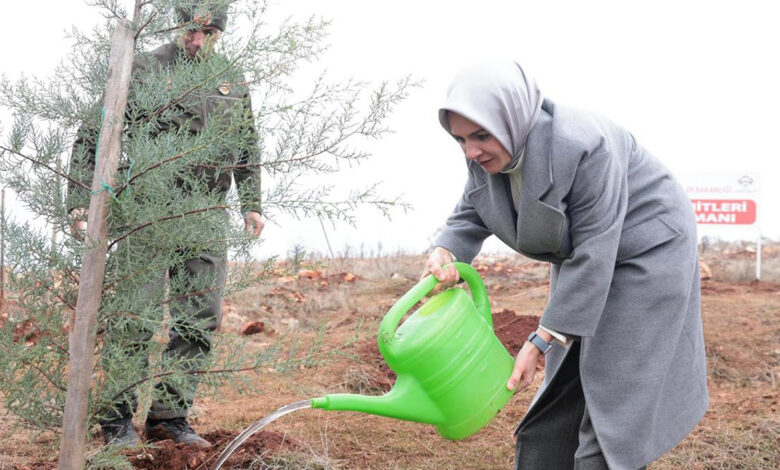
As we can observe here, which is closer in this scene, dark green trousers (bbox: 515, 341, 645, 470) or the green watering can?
the green watering can

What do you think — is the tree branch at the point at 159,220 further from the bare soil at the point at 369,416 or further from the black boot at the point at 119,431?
the black boot at the point at 119,431

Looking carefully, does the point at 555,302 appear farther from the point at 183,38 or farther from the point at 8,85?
the point at 8,85

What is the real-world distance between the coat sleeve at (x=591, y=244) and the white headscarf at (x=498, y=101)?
0.79 feet

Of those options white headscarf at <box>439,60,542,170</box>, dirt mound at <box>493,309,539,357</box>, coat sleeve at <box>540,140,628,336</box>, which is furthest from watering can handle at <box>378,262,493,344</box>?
dirt mound at <box>493,309,539,357</box>

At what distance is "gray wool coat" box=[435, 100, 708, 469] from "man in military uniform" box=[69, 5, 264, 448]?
98 centimetres

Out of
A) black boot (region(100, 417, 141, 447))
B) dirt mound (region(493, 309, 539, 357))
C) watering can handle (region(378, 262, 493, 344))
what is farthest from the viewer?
dirt mound (region(493, 309, 539, 357))

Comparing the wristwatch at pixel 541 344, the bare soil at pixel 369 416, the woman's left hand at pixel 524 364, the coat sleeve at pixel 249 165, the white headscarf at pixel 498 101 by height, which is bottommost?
the bare soil at pixel 369 416

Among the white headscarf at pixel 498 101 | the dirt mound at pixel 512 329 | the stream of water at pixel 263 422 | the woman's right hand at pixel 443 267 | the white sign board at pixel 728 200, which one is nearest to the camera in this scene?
the white headscarf at pixel 498 101

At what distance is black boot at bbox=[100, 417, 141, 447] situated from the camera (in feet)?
11.6

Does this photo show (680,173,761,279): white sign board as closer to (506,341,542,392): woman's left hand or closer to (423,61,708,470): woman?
(423,61,708,470): woman

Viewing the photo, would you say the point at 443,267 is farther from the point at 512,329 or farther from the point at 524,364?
the point at 512,329

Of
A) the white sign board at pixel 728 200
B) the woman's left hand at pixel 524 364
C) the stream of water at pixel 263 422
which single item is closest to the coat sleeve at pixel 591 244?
the woman's left hand at pixel 524 364

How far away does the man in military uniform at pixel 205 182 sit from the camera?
2734 millimetres

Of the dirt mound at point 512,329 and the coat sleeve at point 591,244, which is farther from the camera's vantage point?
the dirt mound at point 512,329
